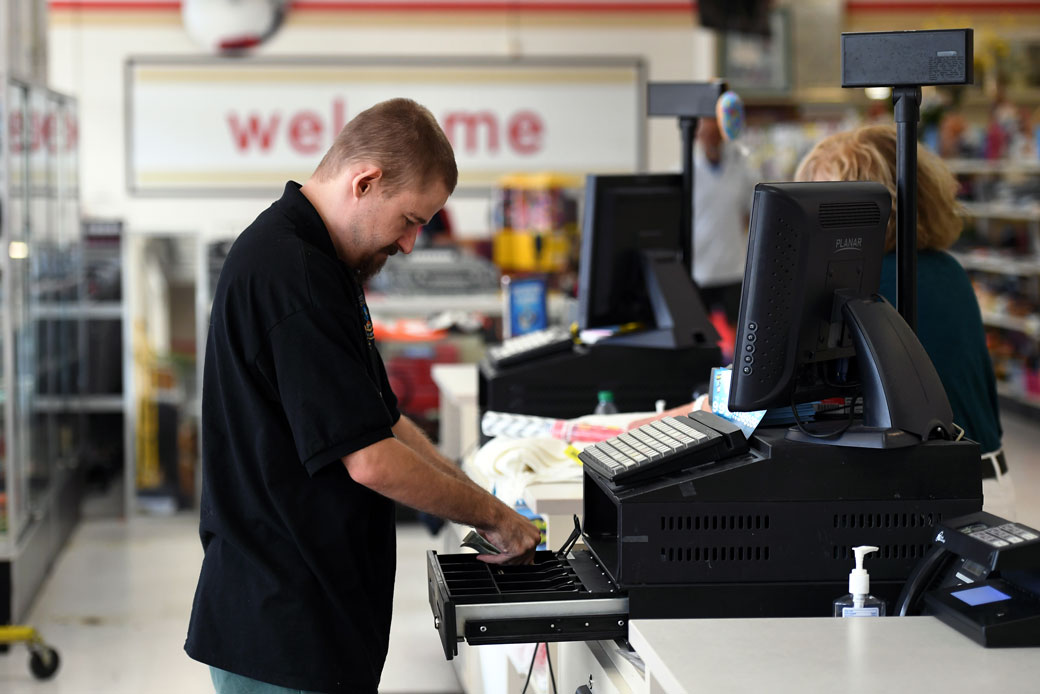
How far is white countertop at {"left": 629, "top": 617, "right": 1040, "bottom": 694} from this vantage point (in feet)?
4.86

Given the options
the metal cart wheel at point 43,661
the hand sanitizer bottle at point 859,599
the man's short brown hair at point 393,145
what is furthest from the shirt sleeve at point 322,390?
the metal cart wheel at point 43,661

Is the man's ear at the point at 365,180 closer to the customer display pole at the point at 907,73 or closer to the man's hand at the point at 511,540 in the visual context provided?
the man's hand at the point at 511,540

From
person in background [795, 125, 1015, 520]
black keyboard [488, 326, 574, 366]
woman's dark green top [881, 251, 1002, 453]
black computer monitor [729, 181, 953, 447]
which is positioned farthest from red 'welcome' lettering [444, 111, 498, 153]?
black computer monitor [729, 181, 953, 447]

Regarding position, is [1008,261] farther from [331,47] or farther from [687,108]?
[687,108]

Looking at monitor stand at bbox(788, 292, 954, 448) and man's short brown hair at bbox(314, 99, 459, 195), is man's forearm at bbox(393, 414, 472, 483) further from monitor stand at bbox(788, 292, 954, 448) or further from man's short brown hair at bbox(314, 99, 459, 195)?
monitor stand at bbox(788, 292, 954, 448)

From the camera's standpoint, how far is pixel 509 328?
4.09 metres

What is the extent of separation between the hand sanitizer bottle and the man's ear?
879 millimetres

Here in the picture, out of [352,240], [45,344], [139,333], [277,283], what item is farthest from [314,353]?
[139,333]

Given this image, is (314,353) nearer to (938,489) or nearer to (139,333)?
(938,489)

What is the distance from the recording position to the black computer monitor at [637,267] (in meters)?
3.14

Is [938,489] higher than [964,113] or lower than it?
lower

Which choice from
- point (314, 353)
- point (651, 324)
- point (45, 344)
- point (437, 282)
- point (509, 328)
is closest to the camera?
point (314, 353)

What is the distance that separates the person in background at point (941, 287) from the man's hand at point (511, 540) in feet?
3.07

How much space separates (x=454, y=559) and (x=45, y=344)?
158 inches
